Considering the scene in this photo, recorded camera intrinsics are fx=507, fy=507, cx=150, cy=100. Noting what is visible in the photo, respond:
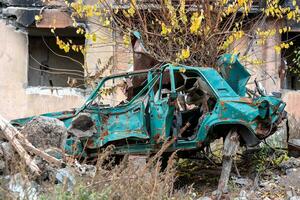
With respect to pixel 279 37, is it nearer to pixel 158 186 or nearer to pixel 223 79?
pixel 223 79

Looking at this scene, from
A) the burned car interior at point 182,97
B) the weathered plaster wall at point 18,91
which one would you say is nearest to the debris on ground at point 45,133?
the burned car interior at point 182,97

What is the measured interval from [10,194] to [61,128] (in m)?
3.09

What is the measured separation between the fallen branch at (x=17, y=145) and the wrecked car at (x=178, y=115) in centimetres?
127

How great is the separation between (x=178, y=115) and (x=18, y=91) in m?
8.09

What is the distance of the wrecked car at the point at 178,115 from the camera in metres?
7.99

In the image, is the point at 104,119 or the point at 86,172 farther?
the point at 104,119

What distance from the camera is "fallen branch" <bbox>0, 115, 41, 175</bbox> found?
19.7 ft

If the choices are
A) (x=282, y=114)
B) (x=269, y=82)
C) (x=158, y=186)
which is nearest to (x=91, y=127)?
(x=282, y=114)

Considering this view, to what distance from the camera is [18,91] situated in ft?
49.3

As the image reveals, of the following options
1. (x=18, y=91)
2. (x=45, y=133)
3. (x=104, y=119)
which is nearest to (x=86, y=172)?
(x=45, y=133)

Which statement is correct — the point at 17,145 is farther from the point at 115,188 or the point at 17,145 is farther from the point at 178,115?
the point at 178,115

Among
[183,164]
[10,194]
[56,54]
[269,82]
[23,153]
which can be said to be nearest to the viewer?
[10,194]

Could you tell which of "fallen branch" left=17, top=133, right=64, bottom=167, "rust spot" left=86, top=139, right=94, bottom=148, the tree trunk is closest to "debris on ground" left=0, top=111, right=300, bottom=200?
"fallen branch" left=17, top=133, right=64, bottom=167

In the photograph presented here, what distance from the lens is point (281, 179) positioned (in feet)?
28.0
